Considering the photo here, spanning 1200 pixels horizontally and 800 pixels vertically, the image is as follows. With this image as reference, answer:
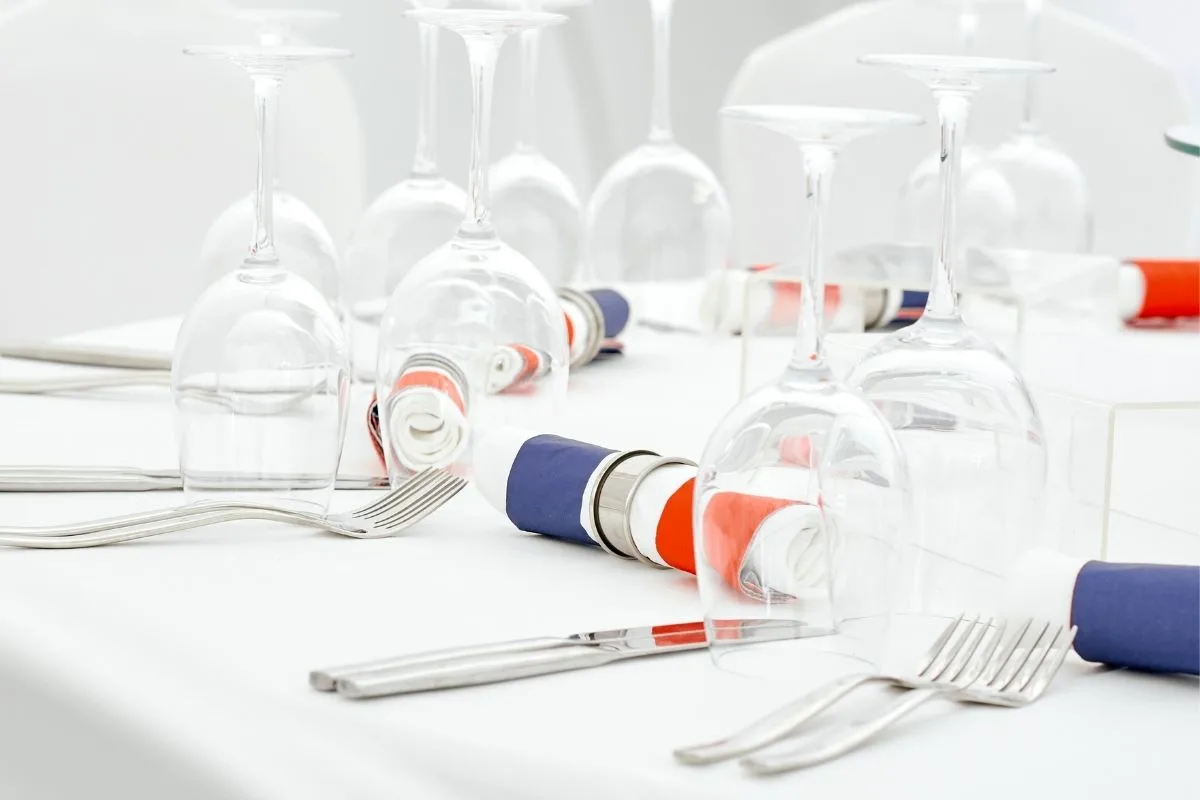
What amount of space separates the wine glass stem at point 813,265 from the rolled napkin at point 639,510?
0.20 ft

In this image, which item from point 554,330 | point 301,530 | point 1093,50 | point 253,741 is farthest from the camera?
point 1093,50

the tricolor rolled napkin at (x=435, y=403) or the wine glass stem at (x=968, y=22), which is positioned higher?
the wine glass stem at (x=968, y=22)

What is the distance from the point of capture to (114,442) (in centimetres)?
113

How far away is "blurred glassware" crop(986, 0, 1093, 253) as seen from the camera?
171 centimetres

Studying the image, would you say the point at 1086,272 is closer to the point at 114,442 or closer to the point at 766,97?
the point at 114,442

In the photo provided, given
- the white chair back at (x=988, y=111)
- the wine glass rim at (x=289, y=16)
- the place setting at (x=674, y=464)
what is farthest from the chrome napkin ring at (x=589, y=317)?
the white chair back at (x=988, y=111)

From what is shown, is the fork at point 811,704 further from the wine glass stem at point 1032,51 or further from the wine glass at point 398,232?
the wine glass stem at point 1032,51

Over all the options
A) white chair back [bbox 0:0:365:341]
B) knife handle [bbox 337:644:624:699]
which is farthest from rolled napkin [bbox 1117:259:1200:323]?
white chair back [bbox 0:0:365:341]

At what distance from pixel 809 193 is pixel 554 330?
1.16 ft

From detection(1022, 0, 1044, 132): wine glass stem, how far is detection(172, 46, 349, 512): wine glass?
84 centimetres

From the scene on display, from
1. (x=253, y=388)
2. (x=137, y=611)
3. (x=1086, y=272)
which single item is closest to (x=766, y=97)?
(x=1086, y=272)

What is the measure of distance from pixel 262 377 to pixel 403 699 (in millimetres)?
325

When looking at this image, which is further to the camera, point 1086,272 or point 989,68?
point 1086,272

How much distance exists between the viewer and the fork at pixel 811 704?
0.58m
